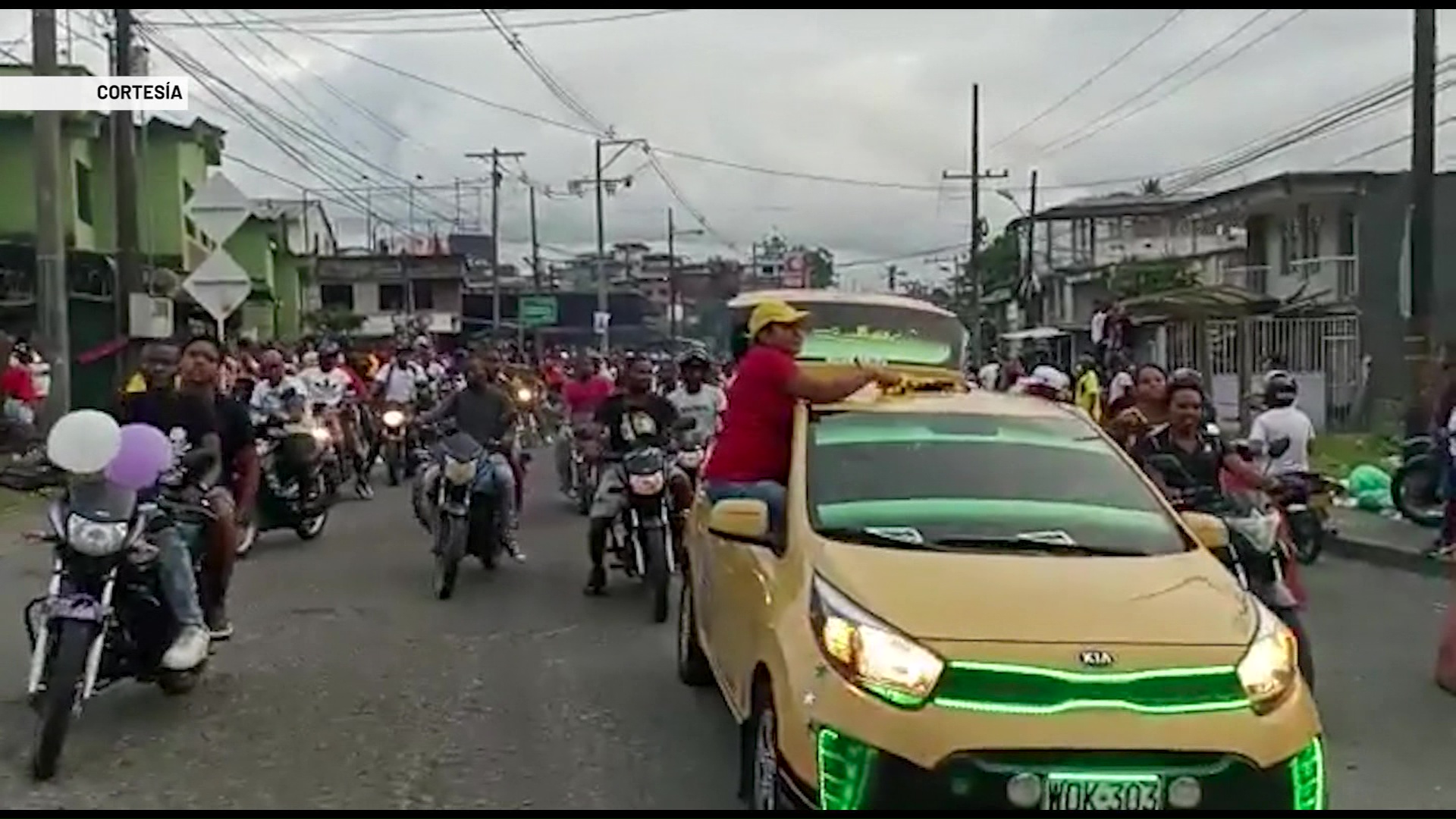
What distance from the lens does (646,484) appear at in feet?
39.0

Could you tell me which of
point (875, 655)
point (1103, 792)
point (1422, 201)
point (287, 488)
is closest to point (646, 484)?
point (287, 488)

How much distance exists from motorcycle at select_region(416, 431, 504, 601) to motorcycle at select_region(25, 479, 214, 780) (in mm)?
Result: 3934

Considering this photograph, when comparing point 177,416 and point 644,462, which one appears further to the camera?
point 644,462

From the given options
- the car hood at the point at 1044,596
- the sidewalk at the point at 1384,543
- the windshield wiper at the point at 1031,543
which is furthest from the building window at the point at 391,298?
the car hood at the point at 1044,596

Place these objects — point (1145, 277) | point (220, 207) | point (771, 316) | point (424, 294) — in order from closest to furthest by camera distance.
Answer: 1. point (771, 316)
2. point (220, 207)
3. point (1145, 277)
4. point (424, 294)

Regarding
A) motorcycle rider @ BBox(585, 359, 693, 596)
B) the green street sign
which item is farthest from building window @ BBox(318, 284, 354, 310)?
motorcycle rider @ BBox(585, 359, 693, 596)

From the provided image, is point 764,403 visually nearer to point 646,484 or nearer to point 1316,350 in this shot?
point 646,484

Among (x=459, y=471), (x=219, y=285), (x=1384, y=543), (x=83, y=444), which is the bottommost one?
(x=1384, y=543)

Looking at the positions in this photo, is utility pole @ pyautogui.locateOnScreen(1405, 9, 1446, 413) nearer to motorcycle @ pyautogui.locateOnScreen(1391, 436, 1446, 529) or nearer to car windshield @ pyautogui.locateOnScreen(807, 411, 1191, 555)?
motorcycle @ pyautogui.locateOnScreen(1391, 436, 1446, 529)

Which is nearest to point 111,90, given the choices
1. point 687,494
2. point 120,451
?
point 687,494

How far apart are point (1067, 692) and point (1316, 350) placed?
110 ft

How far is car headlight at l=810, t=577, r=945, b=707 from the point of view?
5.39 metres

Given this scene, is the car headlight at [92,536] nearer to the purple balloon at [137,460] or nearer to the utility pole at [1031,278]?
→ the purple balloon at [137,460]

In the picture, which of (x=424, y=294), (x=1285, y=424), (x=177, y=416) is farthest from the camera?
(x=424, y=294)
